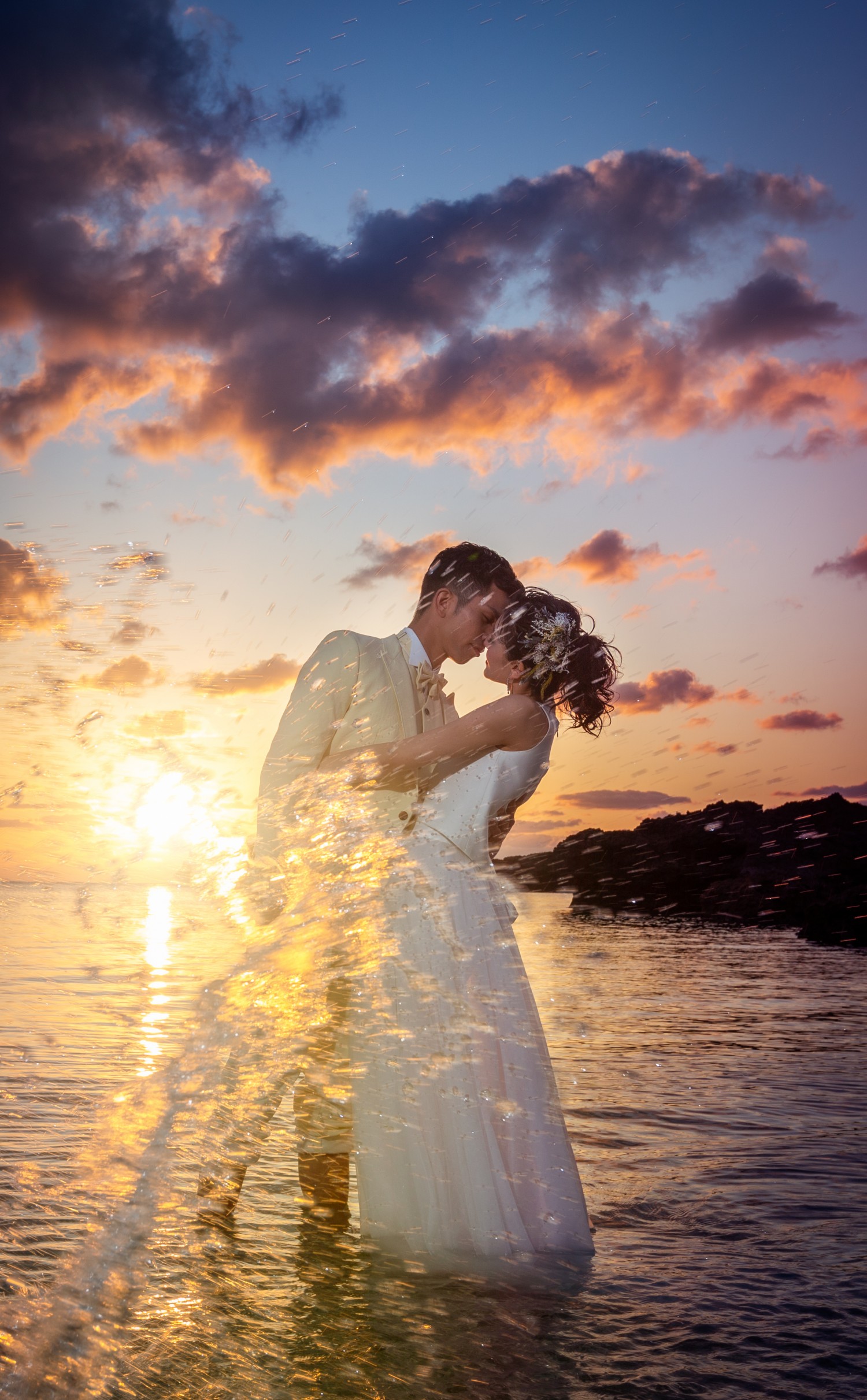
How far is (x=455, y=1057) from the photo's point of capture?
327 cm

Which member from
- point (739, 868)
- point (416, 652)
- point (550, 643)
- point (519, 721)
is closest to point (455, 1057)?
point (519, 721)

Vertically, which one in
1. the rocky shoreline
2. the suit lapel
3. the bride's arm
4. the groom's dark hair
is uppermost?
the groom's dark hair

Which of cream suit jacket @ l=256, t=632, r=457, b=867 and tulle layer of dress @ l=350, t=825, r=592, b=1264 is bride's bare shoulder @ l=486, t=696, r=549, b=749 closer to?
cream suit jacket @ l=256, t=632, r=457, b=867

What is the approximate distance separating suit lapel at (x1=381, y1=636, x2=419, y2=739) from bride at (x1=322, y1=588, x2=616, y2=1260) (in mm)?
209

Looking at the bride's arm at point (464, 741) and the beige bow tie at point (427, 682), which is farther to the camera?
the beige bow tie at point (427, 682)

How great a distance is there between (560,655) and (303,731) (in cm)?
115

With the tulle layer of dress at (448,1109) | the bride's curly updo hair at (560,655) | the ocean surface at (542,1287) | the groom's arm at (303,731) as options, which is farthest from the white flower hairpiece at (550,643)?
the ocean surface at (542,1287)

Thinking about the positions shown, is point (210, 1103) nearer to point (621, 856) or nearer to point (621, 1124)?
point (621, 1124)

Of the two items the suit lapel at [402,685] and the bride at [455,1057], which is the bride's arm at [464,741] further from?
the suit lapel at [402,685]

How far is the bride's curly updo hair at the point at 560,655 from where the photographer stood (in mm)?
3771

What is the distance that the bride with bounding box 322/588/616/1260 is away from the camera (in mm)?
3227

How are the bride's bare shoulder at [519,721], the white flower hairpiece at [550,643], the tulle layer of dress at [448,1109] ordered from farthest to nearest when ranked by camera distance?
the white flower hairpiece at [550,643], the bride's bare shoulder at [519,721], the tulle layer of dress at [448,1109]

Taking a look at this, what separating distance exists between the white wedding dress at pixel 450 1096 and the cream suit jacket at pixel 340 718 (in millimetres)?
339

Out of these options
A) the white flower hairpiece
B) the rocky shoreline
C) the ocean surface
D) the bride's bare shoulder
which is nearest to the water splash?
the ocean surface
